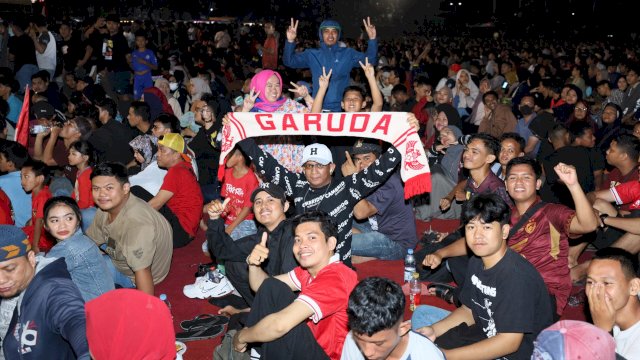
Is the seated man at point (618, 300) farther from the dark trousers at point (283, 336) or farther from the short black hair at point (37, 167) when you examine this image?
the short black hair at point (37, 167)

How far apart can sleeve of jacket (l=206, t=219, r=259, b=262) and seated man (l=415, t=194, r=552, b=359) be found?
1.66 metres

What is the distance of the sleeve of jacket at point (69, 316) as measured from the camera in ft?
9.86

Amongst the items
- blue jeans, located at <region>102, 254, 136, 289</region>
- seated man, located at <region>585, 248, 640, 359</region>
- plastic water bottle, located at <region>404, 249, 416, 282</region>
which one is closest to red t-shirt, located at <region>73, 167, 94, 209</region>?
blue jeans, located at <region>102, 254, 136, 289</region>

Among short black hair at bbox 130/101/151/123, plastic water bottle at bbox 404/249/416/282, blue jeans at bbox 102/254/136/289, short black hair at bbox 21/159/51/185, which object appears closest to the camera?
blue jeans at bbox 102/254/136/289

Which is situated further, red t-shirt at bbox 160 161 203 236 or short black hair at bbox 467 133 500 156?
red t-shirt at bbox 160 161 203 236

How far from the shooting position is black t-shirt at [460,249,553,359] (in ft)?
11.4

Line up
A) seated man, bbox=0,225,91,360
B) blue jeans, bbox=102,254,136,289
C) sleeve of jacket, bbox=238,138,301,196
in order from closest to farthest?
seated man, bbox=0,225,91,360
blue jeans, bbox=102,254,136,289
sleeve of jacket, bbox=238,138,301,196

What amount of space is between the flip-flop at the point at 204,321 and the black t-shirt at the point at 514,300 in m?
2.30

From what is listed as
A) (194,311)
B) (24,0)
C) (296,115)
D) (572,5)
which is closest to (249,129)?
(296,115)

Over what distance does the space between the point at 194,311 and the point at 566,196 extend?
4.07m

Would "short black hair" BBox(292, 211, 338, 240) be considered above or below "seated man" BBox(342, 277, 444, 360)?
above

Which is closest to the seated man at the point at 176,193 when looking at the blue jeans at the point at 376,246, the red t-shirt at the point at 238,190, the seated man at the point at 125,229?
the red t-shirt at the point at 238,190

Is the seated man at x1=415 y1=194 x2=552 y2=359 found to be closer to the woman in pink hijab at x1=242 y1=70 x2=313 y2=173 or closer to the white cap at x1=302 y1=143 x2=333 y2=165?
the white cap at x1=302 y1=143 x2=333 y2=165

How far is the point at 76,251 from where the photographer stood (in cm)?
414
